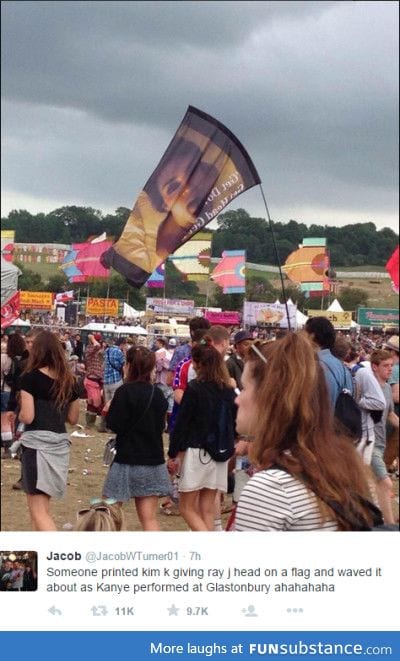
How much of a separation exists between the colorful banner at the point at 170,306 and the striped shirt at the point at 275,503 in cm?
372

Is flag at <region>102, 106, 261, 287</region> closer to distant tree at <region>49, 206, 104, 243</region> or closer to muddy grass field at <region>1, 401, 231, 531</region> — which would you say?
distant tree at <region>49, 206, 104, 243</region>

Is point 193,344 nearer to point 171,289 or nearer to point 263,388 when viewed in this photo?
point 171,289

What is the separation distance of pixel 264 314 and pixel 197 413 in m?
0.77

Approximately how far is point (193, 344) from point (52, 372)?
0.99 meters

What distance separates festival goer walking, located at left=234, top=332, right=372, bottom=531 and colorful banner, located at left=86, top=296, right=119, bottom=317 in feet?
11.4

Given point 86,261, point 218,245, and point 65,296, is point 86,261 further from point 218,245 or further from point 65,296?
point 218,245

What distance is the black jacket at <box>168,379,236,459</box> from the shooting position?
5980 mm

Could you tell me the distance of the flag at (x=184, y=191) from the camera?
224 inches

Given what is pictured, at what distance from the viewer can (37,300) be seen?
5.66 meters

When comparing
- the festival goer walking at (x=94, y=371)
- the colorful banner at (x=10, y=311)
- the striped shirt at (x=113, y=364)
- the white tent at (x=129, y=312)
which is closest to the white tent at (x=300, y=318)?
the white tent at (x=129, y=312)

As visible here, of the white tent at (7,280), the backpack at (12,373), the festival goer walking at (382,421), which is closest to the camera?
the white tent at (7,280)

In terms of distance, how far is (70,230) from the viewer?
19.9 feet

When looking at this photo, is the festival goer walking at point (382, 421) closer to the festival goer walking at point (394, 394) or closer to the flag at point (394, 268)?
the festival goer walking at point (394, 394)

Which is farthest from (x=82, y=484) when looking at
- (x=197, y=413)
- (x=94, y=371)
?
(x=197, y=413)
